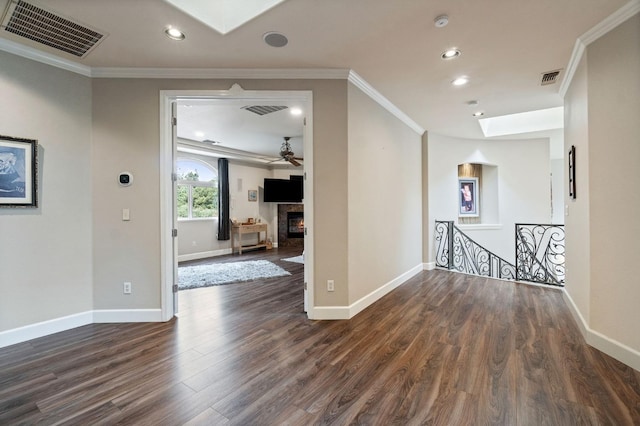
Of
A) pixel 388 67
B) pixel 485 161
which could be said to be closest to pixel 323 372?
pixel 388 67

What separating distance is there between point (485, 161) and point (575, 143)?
3.68 meters

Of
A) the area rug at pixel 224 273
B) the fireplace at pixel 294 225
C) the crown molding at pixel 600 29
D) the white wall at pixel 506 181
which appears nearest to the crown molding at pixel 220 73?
the crown molding at pixel 600 29

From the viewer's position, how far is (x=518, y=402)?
1753 millimetres

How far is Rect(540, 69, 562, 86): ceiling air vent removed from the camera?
312cm

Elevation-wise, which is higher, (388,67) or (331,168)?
(388,67)

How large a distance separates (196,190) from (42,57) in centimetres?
471

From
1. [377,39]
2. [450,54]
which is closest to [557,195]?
[450,54]

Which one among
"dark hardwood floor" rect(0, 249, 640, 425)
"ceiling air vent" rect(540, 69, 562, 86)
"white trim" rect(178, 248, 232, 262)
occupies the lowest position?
"dark hardwood floor" rect(0, 249, 640, 425)

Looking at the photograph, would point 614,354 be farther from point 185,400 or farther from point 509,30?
point 185,400

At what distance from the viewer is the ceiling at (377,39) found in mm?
2094

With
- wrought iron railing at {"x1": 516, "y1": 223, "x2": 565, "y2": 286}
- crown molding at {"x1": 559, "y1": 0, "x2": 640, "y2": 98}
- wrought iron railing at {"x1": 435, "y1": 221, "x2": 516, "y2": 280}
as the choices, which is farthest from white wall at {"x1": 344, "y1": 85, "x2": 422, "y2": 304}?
crown molding at {"x1": 559, "y1": 0, "x2": 640, "y2": 98}

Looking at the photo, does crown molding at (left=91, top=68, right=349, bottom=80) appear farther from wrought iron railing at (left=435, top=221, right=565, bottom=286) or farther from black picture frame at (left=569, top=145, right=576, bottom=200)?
wrought iron railing at (left=435, top=221, right=565, bottom=286)

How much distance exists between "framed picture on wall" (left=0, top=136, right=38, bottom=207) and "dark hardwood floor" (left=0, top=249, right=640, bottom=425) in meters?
1.33

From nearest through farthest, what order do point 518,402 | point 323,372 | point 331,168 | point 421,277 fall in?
point 518,402 → point 323,372 → point 331,168 → point 421,277
